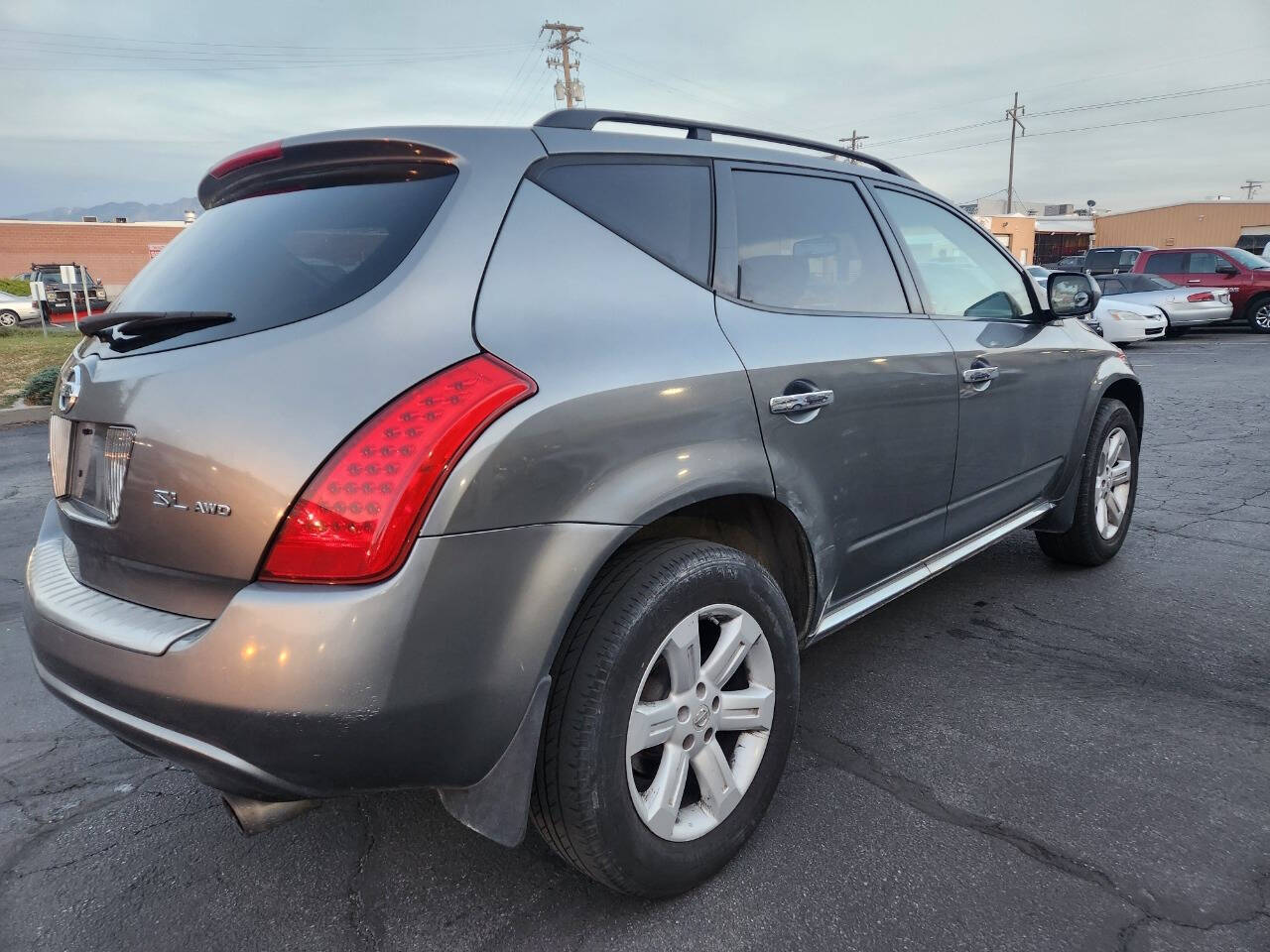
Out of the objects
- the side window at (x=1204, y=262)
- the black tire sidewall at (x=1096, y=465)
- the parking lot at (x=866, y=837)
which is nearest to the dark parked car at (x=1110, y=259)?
the side window at (x=1204, y=262)

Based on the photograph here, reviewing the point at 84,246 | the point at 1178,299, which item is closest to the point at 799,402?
the point at 1178,299

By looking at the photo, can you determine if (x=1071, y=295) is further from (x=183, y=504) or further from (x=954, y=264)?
(x=183, y=504)

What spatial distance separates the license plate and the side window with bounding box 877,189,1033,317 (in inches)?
97.1

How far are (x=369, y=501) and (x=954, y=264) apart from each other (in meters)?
2.62

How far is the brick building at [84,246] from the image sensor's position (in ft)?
134

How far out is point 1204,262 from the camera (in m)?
18.0

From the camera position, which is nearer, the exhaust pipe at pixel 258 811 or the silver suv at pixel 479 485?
the silver suv at pixel 479 485

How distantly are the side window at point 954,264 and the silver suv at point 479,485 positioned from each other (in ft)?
2.22

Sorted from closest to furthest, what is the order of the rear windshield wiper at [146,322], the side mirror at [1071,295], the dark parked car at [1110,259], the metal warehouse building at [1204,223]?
the rear windshield wiper at [146,322], the side mirror at [1071,295], the dark parked car at [1110,259], the metal warehouse building at [1204,223]

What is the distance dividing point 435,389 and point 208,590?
1.89 ft

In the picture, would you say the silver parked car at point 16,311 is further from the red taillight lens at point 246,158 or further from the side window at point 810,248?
the side window at point 810,248

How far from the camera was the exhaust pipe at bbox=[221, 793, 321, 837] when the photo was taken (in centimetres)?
174

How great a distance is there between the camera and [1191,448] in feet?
23.2

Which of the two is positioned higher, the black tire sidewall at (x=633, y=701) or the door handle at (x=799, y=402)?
the door handle at (x=799, y=402)
